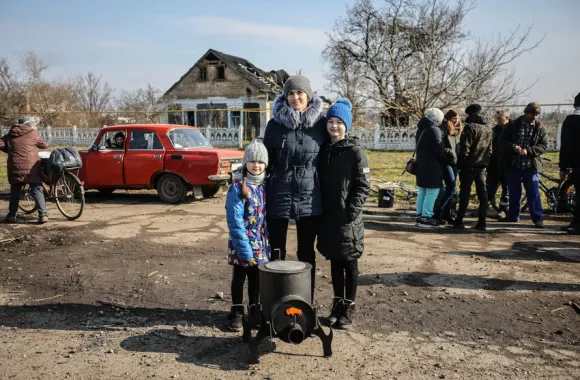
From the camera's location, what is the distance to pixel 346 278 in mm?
4000

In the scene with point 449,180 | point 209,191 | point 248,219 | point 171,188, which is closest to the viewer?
point 248,219

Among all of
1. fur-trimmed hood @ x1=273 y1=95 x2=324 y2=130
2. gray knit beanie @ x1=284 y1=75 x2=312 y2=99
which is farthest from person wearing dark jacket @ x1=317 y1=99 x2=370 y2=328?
gray knit beanie @ x1=284 y1=75 x2=312 y2=99

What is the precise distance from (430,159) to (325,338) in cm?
495

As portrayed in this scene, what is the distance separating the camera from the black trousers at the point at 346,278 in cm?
393

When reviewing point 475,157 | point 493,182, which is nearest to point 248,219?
point 475,157

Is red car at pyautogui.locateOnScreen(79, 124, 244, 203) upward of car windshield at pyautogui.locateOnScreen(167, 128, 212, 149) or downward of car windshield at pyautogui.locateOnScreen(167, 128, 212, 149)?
downward

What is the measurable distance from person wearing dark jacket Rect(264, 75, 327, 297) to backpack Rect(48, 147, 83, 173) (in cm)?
578

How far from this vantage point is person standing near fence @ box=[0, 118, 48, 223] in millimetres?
7941

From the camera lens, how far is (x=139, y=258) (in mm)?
6023

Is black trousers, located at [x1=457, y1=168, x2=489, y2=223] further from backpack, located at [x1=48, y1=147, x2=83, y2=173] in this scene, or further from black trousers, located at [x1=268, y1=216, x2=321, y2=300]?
backpack, located at [x1=48, y1=147, x2=83, y2=173]

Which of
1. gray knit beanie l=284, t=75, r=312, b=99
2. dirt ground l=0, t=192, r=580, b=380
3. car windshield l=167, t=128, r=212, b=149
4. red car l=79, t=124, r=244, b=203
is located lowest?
dirt ground l=0, t=192, r=580, b=380

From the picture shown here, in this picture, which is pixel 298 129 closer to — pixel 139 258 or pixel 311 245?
pixel 311 245

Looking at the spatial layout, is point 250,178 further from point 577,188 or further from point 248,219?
point 577,188

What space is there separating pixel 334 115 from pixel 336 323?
1.67 metres
